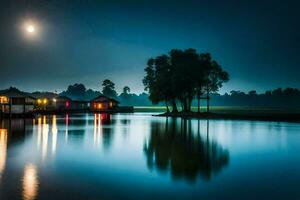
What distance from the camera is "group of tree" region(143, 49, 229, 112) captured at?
276 ft

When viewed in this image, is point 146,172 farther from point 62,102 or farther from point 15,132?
point 62,102

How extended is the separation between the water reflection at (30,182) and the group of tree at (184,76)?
2700 inches

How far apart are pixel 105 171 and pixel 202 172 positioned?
185 inches

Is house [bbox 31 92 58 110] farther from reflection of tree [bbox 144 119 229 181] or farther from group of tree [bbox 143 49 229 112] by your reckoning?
reflection of tree [bbox 144 119 229 181]

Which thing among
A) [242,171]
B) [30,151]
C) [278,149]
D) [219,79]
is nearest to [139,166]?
[242,171]

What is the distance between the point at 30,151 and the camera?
2225 centimetres

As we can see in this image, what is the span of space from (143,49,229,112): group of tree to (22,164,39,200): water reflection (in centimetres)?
6858

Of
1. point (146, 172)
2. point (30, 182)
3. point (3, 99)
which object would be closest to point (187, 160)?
point (146, 172)

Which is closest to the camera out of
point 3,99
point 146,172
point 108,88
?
point 146,172

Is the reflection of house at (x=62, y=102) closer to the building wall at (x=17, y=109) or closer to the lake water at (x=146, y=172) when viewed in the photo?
the building wall at (x=17, y=109)

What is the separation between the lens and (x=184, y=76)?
274 feet

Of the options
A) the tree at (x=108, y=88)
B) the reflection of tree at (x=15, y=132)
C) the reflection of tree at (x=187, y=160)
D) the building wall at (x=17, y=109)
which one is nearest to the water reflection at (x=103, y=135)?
the reflection of tree at (x=187, y=160)

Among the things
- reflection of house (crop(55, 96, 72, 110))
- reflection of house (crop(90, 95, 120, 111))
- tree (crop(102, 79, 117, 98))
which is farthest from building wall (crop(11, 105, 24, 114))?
tree (crop(102, 79, 117, 98))

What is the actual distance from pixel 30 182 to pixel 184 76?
72099mm
